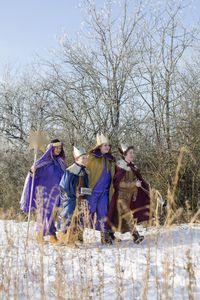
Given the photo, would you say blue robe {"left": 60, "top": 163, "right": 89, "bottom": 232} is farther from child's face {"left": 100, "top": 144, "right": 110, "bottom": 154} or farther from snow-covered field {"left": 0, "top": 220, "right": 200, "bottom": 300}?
snow-covered field {"left": 0, "top": 220, "right": 200, "bottom": 300}

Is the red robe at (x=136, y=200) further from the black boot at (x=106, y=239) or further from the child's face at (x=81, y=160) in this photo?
the child's face at (x=81, y=160)

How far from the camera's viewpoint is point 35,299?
3.66 metres

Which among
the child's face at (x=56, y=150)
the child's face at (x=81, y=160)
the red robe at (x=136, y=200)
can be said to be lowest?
the red robe at (x=136, y=200)

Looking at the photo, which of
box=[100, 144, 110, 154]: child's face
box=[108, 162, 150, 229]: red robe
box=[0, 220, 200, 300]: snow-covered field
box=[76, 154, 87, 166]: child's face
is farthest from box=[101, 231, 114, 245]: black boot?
box=[100, 144, 110, 154]: child's face

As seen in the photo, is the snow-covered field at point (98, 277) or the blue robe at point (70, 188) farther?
the blue robe at point (70, 188)

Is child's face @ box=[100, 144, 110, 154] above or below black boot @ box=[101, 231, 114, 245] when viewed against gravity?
above

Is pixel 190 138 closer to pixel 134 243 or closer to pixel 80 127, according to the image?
pixel 134 243

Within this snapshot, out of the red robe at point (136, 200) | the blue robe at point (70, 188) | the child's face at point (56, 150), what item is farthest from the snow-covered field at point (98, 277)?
the child's face at point (56, 150)

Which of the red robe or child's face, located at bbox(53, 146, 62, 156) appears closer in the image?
the red robe

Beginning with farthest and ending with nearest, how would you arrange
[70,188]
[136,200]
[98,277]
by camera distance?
1. [136,200]
2. [70,188]
3. [98,277]

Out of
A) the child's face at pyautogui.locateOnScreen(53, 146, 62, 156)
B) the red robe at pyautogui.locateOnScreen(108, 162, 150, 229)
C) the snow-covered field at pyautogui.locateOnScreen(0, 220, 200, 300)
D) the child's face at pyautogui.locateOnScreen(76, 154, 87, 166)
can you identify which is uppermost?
the child's face at pyautogui.locateOnScreen(53, 146, 62, 156)

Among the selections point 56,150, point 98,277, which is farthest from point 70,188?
point 98,277

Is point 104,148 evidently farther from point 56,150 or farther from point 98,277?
point 98,277

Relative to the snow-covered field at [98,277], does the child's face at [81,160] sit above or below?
above
